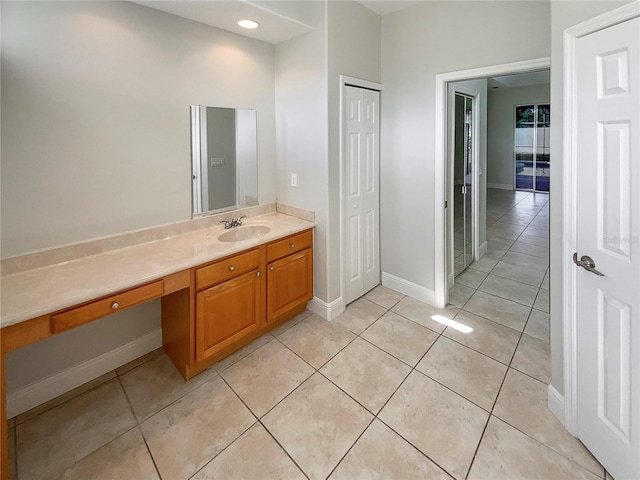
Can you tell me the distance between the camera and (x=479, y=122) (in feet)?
12.8

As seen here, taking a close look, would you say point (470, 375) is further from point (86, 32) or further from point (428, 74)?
point (86, 32)

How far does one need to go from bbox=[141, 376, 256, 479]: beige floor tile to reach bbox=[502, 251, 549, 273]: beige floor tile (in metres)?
3.86

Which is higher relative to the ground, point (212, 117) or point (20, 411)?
point (212, 117)

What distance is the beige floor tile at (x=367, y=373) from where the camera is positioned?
2.02 metres

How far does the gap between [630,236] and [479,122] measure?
3.02m

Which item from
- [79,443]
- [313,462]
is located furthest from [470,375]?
[79,443]

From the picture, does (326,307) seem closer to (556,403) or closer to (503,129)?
(556,403)

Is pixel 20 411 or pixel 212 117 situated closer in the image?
pixel 20 411

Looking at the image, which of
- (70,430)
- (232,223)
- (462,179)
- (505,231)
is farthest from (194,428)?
(505,231)

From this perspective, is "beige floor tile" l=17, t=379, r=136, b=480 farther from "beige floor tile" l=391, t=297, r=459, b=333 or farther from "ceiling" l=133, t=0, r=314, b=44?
"ceiling" l=133, t=0, r=314, b=44

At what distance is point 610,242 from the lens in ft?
4.60

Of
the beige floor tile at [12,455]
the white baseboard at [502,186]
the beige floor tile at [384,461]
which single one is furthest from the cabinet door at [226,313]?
the white baseboard at [502,186]

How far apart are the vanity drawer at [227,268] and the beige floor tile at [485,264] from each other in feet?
9.93

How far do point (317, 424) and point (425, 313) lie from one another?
5.25ft
